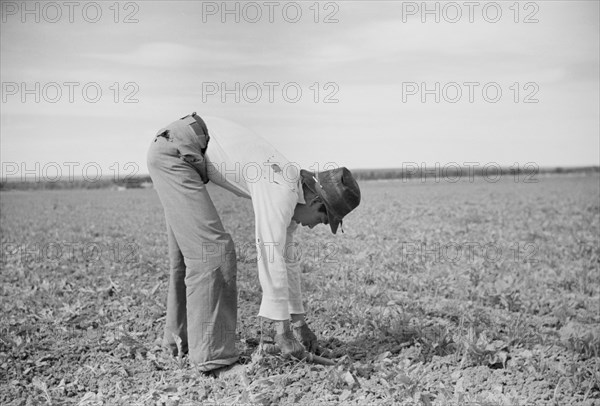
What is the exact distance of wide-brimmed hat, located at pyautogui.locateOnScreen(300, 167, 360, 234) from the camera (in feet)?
11.5

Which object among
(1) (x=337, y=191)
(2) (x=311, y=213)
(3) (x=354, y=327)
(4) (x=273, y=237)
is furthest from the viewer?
(3) (x=354, y=327)

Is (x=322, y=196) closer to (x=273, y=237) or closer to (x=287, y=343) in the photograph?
(x=273, y=237)

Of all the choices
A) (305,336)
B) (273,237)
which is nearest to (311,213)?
(273,237)

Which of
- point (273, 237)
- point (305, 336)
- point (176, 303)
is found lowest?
point (305, 336)

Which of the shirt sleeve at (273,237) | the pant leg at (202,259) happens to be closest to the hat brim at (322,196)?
the shirt sleeve at (273,237)

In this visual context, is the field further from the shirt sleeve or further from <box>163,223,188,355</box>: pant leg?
the shirt sleeve

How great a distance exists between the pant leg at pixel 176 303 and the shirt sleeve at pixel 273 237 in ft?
2.76

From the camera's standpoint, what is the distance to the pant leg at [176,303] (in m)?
4.11

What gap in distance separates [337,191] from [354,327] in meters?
1.63

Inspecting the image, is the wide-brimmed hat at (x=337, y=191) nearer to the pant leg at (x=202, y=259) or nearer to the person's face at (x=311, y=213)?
the person's face at (x=311, y=213)

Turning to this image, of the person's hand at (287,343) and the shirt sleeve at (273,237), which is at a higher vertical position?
the shirt sleeve at (273,237)

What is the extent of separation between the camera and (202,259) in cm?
365

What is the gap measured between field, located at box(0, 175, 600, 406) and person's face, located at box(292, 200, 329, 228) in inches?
34.5

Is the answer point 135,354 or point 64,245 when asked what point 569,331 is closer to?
point 135,354
